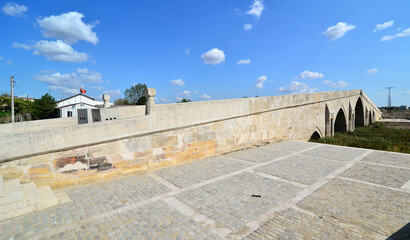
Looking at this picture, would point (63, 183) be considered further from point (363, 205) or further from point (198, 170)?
point (363, 205)

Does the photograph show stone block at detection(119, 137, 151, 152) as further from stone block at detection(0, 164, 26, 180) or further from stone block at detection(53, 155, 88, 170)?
stone block at detection(0, 164, 26, 180)

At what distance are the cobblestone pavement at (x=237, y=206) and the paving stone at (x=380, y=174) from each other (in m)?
0.02

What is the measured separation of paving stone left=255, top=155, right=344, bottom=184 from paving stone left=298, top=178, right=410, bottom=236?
Answer: 1.97 ft

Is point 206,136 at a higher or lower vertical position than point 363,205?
higher

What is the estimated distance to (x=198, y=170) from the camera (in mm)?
5746

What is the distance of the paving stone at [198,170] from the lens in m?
5.03

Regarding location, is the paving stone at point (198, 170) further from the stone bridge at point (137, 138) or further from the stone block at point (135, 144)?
the stone block at point (135, 144)

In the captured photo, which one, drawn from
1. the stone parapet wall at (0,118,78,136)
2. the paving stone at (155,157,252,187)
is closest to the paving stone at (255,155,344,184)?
the paving stone at (155,157,252,187)

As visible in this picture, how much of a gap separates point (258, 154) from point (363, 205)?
402cm

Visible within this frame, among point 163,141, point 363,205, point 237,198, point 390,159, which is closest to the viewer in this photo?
point 363,205

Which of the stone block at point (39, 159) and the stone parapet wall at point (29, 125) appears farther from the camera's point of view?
Answer: the stone parapet wall at point (29, 125)

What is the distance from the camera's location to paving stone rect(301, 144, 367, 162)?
22.7ft

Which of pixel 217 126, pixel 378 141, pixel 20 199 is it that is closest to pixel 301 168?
pixel 217 126

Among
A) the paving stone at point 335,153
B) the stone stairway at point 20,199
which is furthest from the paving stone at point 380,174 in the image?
the stone stairway at point 20,199
